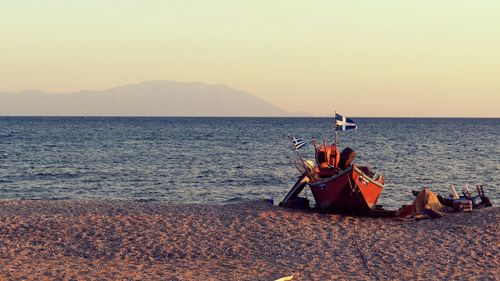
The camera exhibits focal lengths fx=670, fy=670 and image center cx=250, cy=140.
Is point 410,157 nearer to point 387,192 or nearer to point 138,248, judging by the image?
point 387,192

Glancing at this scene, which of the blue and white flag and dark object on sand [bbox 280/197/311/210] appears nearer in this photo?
the blue and white flag

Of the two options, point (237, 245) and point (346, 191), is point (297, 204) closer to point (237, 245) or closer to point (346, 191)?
point (346, 191)

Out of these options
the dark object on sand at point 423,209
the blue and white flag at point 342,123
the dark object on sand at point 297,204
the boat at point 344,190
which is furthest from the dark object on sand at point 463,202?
the dark object on sand at point 297,204

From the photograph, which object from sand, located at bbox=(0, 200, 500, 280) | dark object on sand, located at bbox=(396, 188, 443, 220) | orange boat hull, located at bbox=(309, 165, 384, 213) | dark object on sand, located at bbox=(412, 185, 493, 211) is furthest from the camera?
dark object on sand, located at bbox=(412, 185, 493, 211)

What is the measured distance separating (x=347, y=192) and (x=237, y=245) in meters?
6.04

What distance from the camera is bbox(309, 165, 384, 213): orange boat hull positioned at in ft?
70.2

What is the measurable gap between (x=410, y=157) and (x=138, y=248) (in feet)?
155

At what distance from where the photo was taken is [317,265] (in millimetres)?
14828

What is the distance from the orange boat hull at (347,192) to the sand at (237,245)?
781mm

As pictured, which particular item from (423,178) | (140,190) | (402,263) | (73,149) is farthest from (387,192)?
(73,149)

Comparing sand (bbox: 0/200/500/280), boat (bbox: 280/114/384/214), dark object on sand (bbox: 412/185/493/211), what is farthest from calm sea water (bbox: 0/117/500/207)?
sand (bbox: 0/200/500/280)

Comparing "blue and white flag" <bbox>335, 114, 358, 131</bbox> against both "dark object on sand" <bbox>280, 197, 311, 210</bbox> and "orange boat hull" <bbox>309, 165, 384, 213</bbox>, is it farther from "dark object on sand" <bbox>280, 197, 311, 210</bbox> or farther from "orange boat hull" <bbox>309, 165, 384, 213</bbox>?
"dark object on sand" <bbox>280, 197, 311, 210</bbox>

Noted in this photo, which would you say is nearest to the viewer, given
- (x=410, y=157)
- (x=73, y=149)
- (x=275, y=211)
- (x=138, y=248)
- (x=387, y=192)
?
(x=138, y=248)

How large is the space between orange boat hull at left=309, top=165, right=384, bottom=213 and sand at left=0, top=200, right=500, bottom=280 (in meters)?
0.78
